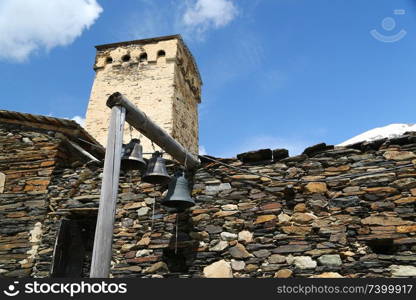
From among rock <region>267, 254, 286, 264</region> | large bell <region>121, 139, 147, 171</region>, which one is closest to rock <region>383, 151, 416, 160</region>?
rock <region>267, 254, 286, 264</region>

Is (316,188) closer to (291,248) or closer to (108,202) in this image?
(291,248)

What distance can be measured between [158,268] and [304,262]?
1755 millimetres

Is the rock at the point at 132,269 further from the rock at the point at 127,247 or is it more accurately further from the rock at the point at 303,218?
the rock at the point at 303,218

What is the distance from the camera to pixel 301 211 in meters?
4.49

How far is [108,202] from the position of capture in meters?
3.56

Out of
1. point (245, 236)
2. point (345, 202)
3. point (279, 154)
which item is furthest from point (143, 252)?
point (345, 202)

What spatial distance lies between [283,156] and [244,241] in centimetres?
125

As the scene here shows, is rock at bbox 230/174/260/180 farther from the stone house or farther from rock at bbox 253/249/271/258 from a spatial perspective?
rock at bbox 253/249/271/258

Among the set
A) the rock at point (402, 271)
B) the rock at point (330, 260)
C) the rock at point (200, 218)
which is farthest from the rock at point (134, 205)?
the rock at point (402, 271)

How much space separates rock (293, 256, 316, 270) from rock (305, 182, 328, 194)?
81cm

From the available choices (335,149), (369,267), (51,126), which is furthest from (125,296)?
(51,126)

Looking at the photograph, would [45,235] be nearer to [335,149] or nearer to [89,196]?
[89,196]

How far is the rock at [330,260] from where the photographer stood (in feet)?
13.4

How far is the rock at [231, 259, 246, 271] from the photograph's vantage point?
4355 mm
